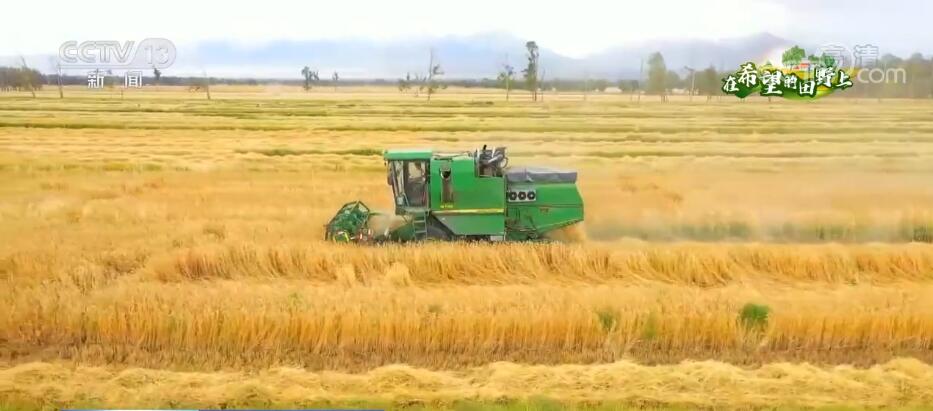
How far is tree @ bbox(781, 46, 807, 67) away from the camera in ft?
45.1

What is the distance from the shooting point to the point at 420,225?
1062 cm

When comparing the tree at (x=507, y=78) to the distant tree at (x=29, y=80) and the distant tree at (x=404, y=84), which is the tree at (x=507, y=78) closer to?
the distant tree at (x=404, y=84)

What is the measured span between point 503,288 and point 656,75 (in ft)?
32.6

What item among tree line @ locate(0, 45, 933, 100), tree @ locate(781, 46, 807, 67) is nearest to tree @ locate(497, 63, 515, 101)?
tree line @ locate(0, 45, 933, 100)

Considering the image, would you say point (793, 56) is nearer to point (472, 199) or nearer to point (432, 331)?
point (472, 199)

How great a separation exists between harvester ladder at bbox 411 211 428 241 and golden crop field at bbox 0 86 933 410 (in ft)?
0.91

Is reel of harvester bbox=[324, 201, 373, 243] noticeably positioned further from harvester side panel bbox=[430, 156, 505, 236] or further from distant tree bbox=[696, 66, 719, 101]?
distant tree bbox=[696, 66, 719, 101]

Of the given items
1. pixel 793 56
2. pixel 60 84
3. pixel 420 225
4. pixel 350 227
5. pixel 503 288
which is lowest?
pixel 503 288

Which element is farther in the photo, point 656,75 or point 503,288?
point 656,75

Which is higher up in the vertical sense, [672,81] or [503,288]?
[672,81]

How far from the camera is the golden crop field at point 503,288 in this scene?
269 inches

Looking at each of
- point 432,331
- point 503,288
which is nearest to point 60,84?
point 503,288

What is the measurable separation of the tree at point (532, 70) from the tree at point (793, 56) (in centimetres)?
445

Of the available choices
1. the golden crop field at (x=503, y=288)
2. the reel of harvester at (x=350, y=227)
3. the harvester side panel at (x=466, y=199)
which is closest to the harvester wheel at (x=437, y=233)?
the harvester side panel at (x=466, y=199)
